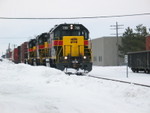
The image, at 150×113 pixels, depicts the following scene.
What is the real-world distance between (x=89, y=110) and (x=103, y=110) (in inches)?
16.3

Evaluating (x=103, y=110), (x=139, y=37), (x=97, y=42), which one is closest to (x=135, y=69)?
(x=103, y=110)

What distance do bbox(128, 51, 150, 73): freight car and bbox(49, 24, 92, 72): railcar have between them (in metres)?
8.33

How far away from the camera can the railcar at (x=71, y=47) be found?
19734mm

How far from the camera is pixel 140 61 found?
92.0 ft

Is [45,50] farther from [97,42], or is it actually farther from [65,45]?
[97,42]

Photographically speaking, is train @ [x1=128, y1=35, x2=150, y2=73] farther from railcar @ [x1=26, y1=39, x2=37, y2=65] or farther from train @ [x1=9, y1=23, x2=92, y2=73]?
railcar @ [x1=26, y1=39, x2=37, y2=65]

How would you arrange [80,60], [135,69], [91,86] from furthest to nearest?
[135,69]
[80,60]
[91,86]

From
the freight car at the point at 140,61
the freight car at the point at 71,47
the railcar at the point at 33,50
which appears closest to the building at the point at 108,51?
the railcar at the point at 33,50

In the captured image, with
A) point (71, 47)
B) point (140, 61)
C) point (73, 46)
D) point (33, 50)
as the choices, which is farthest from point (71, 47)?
point (33, 50)

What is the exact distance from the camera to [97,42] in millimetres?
63594

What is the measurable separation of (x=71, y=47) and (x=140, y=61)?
10.5 metres

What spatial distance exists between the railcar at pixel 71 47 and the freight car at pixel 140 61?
8329mm

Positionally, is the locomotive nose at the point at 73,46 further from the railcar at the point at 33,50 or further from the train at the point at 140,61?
the railcar at the point at 33,50

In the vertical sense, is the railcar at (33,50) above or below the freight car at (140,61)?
above
